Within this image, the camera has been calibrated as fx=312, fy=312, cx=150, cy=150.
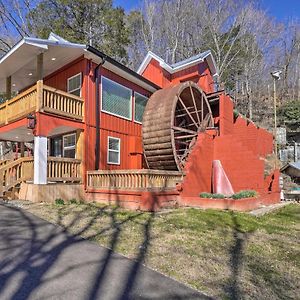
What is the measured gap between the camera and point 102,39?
25750mm

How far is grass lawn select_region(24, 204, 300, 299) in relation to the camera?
3.86 metres

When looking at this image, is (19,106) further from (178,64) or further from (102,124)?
(178,64)

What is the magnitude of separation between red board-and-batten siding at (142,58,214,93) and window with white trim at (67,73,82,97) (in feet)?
23.8

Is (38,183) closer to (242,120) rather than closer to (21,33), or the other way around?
(242,120)

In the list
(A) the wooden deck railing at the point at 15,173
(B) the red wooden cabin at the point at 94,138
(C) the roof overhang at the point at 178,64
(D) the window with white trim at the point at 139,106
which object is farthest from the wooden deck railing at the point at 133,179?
(C) the roof overhang at the point at 178,64

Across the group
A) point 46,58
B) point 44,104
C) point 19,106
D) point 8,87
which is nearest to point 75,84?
point 46,58

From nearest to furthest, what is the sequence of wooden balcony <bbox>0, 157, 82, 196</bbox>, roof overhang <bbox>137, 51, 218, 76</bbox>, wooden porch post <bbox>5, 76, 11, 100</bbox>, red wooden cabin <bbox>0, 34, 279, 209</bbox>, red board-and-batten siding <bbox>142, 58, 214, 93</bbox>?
red wooden cabin <bbox>0, 34, 279, 209</bbox> → wooden balcony <bbox>0, 157, 82, 196</bbox> → wooden porch post <bbox>5, 76, 11, 100</bbox> → roof overhang <bbox>137, 51, 218, 76</bbox> → red board-and-batten siding <bbox>142, 58, 214, 93</bbox>

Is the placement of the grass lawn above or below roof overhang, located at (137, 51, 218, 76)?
below

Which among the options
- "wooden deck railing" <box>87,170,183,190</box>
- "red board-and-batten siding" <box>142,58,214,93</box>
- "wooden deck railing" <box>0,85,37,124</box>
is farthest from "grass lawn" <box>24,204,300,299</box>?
"red board-and-batten siding" <box>142,58,214,93</box>

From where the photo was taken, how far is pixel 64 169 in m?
10.8

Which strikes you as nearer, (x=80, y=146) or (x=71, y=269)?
(x=71, y=269)

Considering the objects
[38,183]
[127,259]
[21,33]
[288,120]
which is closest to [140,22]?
[21,33]

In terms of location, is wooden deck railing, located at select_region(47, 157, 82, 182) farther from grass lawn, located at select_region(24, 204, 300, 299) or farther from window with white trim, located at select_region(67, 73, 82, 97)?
Answer: window with white trim, located at select_region(67, 73, 82, 97)

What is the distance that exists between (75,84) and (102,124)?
1.94 meters
